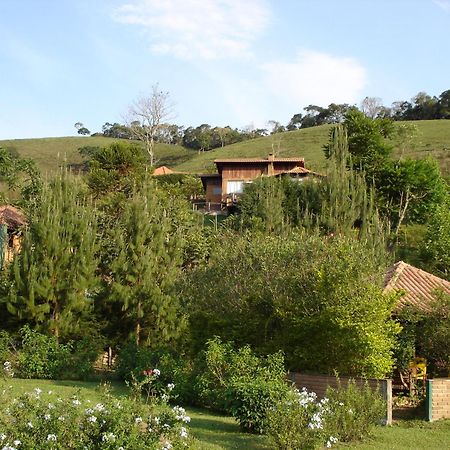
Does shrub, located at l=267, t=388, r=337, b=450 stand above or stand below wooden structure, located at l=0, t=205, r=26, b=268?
below

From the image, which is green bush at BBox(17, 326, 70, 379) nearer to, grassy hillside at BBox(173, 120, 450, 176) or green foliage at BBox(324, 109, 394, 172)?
green foliage at BBox(324, 109, 394, 172)

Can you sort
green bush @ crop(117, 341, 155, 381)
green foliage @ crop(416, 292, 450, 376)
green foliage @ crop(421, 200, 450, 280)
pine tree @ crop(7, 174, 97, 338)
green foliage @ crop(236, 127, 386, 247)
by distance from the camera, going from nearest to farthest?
green foliage @ crop(416, 292, 450, 376) → green bush @ crop(117, 341, 155, 381) → pine tree @ crop(7, 174, 97, 338) → green foliage @ crop(236, 127, 386, 247) → green foliage @ crop(421, 200, 450, 280)

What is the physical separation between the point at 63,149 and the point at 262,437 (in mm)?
90079

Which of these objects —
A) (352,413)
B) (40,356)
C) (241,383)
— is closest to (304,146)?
(40,356)

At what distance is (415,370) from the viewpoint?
16.5 metres

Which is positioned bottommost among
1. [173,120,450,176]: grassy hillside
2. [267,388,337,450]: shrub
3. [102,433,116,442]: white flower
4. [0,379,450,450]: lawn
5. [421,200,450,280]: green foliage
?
[0,379,450,450]: lawn

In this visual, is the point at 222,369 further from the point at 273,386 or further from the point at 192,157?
the point at 192,157

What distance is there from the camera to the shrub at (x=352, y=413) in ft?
37.8

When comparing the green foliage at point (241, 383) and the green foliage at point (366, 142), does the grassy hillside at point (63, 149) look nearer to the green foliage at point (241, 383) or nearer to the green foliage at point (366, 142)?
the green foliage at point (366, 142)

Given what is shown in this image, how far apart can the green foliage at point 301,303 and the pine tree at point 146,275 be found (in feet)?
5.96

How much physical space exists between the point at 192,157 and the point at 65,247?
70.2 metres

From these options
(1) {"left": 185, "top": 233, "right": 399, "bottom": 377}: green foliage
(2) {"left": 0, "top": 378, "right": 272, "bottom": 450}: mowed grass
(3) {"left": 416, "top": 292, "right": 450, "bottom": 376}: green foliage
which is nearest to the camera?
(2) {"left": 0, "top": 378, "right": 272, "bottom": 450}: mowed grass

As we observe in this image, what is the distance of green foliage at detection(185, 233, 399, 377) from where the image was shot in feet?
49.3

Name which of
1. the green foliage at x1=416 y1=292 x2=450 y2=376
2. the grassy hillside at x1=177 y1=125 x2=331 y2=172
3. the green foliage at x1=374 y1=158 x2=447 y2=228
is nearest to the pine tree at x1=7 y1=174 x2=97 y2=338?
the green foliage at x1=416 y1=292 x2=450 y2=376
